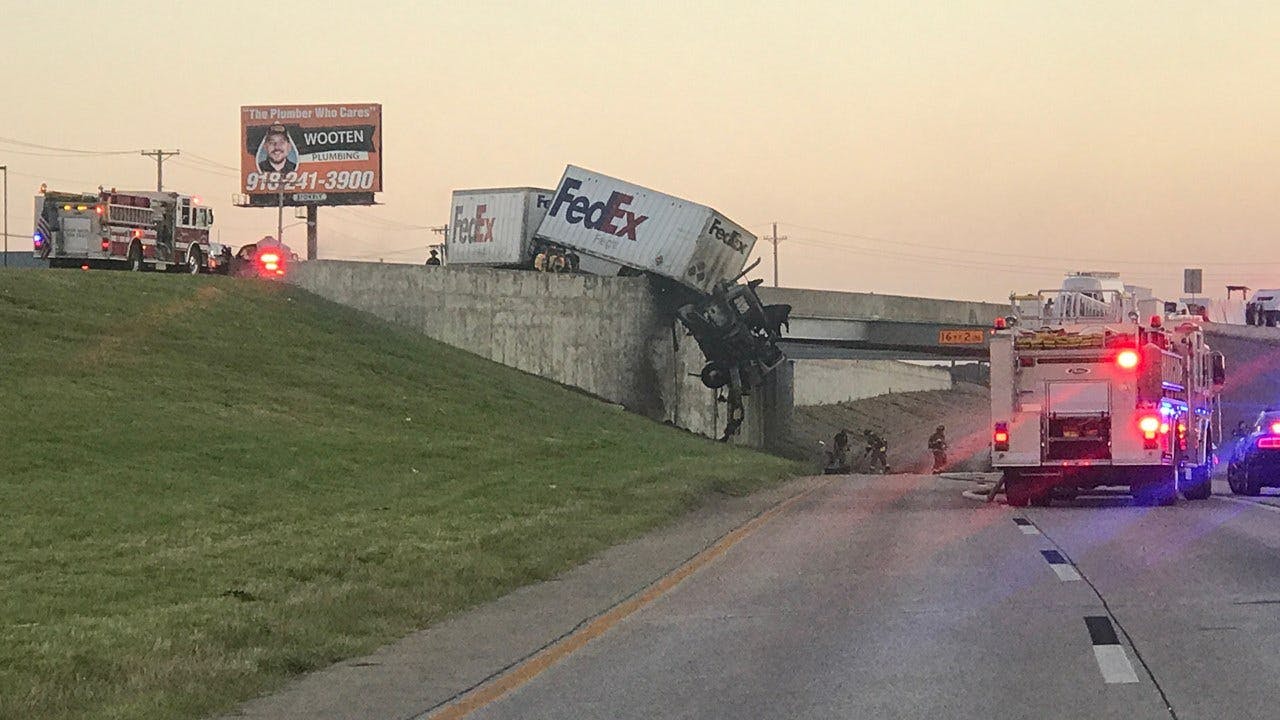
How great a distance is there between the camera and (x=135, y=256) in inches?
2181

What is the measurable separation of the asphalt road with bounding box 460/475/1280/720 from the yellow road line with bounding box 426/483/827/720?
0.11 m

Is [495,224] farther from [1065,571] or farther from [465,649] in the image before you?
[465,649]

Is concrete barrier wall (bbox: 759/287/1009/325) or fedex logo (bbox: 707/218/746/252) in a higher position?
fedex logo (bbox: 707/218/746/252)

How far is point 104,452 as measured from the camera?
26750 mm

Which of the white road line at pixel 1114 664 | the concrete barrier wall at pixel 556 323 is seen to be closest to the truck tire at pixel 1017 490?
the white road line at pixel 1114 664

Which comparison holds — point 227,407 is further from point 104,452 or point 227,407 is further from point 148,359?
point 104,452

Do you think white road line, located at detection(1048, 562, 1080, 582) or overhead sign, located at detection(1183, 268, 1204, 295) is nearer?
white road line, located at detection(1048, 562, 1080, 582)

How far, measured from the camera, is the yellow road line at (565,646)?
33.0ft

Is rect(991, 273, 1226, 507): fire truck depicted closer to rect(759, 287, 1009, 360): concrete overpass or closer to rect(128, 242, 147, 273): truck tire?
rect(128, 242, 147, 273): truck tire

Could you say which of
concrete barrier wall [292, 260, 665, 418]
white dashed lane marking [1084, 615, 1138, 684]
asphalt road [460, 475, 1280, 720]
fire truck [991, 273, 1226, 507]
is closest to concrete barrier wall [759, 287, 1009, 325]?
concrete barrier wall [292, 260, 665, 418]

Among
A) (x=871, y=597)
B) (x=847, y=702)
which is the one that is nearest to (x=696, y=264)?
(x=871, y=597)

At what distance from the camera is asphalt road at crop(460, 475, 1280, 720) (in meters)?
9.69

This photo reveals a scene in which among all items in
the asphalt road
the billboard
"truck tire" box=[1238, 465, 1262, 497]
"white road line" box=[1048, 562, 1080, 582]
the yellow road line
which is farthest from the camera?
the billboard

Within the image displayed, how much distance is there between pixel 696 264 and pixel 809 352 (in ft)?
116
